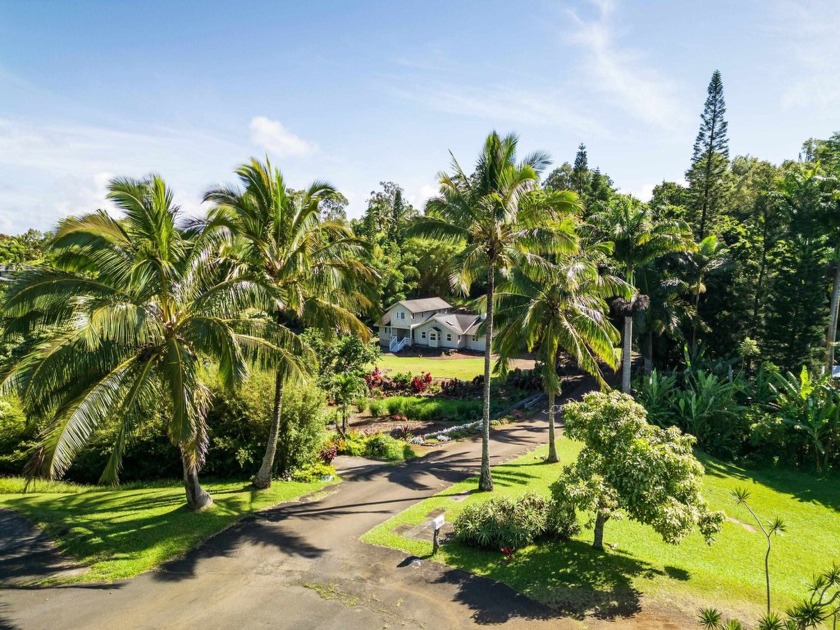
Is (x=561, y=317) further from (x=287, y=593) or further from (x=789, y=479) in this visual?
(x=287, y=593)

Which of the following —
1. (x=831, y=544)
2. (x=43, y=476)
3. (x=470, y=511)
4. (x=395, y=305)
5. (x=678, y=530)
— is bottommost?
(x=831, y=544)

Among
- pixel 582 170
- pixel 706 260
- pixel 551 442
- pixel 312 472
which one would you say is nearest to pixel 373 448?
pixel 312 472

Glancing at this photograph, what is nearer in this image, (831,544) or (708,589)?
(708,589)

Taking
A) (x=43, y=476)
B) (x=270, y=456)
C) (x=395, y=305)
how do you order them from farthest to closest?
(x=395, y=305)
(x=270, y=456)
(x=43, y=476)

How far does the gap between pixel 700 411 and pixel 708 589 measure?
580 inches

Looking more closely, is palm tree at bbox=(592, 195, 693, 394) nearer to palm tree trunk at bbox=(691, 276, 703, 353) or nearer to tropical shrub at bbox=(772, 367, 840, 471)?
tropical shrub at bbox=(772, 367, 840, 471)

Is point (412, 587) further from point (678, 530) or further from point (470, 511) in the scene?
point (678, 530)

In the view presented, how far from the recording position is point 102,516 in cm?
1325

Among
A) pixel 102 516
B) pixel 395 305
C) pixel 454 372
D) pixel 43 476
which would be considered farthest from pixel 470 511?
pixel 395 305

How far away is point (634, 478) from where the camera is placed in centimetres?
1005

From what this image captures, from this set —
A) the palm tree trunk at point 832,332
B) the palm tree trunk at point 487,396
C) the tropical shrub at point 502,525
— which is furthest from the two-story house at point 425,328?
the tropical shrub at point 502,525

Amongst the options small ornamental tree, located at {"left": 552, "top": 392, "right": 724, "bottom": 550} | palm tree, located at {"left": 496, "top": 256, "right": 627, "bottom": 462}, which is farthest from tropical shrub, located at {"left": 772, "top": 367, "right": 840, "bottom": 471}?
small ornamental tree, located at {"left": 552, "top": 392, "right": 724, "bottom": 550}

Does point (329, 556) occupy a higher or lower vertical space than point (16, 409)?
lower

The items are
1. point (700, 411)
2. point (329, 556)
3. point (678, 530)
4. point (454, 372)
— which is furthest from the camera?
point (454, 372)
